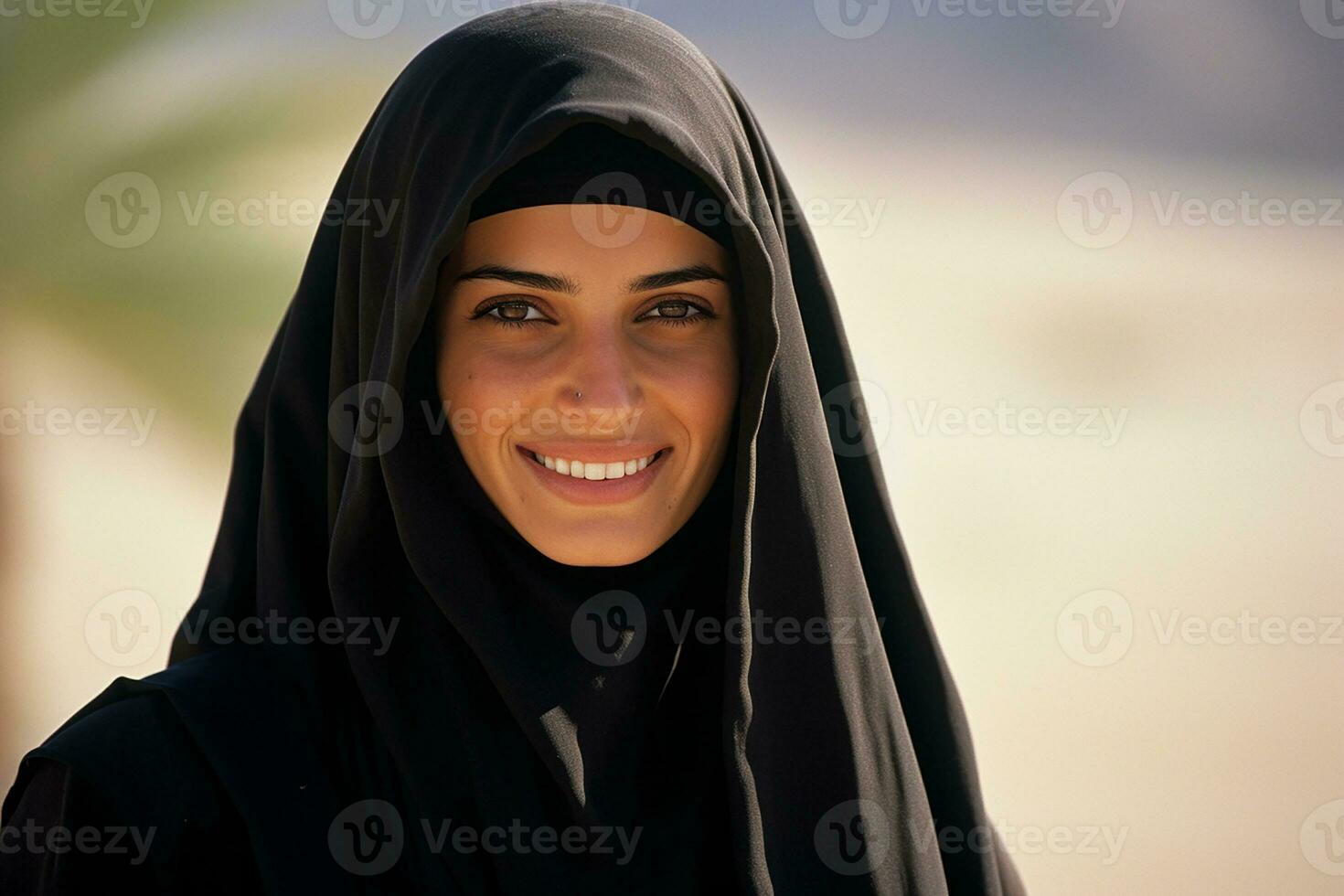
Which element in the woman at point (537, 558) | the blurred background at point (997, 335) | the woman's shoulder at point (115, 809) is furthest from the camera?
the blurred background at point (997, 335)

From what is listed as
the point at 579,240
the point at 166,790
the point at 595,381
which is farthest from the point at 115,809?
the point at 579,240

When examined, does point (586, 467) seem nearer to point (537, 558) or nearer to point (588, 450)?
point (588, 450)

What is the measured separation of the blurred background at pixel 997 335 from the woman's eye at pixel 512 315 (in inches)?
83.3

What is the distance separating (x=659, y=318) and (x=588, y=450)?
183mm

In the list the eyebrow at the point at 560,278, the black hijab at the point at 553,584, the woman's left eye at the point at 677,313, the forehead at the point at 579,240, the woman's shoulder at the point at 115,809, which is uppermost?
the forehead at the point at 579,240

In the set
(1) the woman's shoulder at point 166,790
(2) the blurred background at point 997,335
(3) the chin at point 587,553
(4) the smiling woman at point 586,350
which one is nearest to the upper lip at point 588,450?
(4) the smiling woman at point 586,350

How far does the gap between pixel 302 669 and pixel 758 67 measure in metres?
3.75

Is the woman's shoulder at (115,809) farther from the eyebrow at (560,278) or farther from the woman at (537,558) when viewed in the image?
the eyebrow at (560,278)

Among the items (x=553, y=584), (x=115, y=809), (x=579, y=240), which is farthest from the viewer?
(x=553, y=584)

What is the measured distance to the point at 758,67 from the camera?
4926mm

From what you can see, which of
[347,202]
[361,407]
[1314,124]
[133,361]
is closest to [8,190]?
[133,361]

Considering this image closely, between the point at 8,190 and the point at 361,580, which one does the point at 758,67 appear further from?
the point at 361,580

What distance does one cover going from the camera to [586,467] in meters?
1.65

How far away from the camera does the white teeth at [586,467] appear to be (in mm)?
1645
